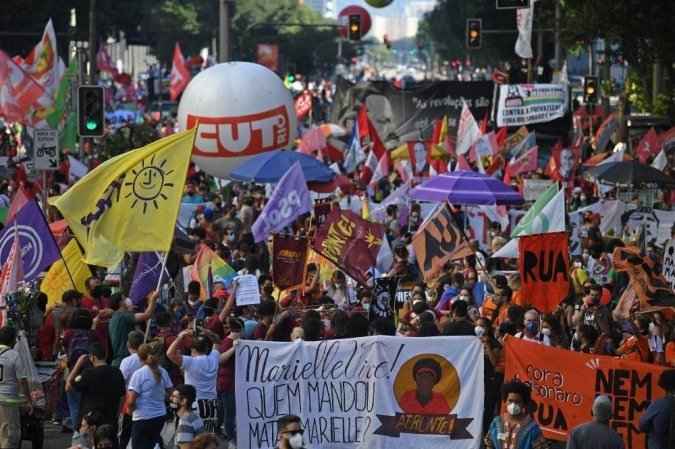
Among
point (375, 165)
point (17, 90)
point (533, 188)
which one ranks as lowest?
point (375, 165)

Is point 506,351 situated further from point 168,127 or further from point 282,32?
point 282,32

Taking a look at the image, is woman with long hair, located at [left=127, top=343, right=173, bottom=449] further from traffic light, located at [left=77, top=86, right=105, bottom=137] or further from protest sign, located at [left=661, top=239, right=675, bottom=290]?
traffic light, located at [left=77, top=86, right=105, bottom=137]

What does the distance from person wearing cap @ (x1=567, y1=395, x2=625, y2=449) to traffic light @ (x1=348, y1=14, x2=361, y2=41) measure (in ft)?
153

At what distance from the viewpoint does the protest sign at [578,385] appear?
1364cm

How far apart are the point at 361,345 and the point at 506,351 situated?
1101mm

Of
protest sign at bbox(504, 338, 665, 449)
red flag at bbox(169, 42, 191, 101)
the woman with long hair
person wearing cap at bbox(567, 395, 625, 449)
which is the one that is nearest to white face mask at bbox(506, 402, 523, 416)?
person wearing cap at bbox(567, 395, 625, 449)

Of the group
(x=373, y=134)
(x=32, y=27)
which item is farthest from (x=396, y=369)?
(x=32, y=27)

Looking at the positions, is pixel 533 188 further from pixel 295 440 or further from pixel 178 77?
pixel 178 77

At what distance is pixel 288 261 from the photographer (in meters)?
19.2

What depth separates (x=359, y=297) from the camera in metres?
19.4

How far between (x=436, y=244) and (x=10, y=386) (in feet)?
24.7

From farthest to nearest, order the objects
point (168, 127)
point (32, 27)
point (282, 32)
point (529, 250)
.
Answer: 1. point (282, 32)
2. point (32, 27)
3. point (168, 127)
4. point (529, 250)

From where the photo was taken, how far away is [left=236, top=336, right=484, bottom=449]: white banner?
14141 millimetres

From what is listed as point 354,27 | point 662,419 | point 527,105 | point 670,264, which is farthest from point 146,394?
point 354,27
